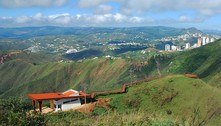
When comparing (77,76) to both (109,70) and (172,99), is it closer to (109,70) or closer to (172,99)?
(109,70)

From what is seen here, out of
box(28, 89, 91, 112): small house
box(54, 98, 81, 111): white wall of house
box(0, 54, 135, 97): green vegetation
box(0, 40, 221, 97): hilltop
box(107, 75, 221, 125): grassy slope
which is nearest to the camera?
box(107, 75, 221, 125): grassy slope

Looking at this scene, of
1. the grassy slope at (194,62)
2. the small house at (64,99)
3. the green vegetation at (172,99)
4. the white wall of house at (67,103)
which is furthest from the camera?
the grassy slope at (194,62)

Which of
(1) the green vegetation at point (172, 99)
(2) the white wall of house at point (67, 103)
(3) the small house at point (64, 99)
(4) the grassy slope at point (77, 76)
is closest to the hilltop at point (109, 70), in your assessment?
(4) the grassy slope at point (77, 76)

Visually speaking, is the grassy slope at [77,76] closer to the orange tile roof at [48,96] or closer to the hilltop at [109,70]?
the hilltop at [109,70]

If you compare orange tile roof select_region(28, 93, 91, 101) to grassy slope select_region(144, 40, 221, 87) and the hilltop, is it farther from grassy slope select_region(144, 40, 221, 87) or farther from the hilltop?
the hilltop

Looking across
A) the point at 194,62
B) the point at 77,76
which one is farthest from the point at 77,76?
the point at 194,62

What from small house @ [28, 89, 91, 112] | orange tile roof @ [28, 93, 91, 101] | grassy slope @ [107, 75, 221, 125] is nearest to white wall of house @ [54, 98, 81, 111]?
small house @ [28, 89, 91, 112]

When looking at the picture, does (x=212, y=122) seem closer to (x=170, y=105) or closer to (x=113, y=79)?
(x=170, y=105)

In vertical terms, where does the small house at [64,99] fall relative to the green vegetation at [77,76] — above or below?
above

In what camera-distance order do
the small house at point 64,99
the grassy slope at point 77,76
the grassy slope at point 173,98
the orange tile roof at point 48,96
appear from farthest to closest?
1. the grassy slope at point 77,76
2. the small house at point 64,99
3. the orange tile roof at point 48,96
4. the grassy slope at point 173,98
